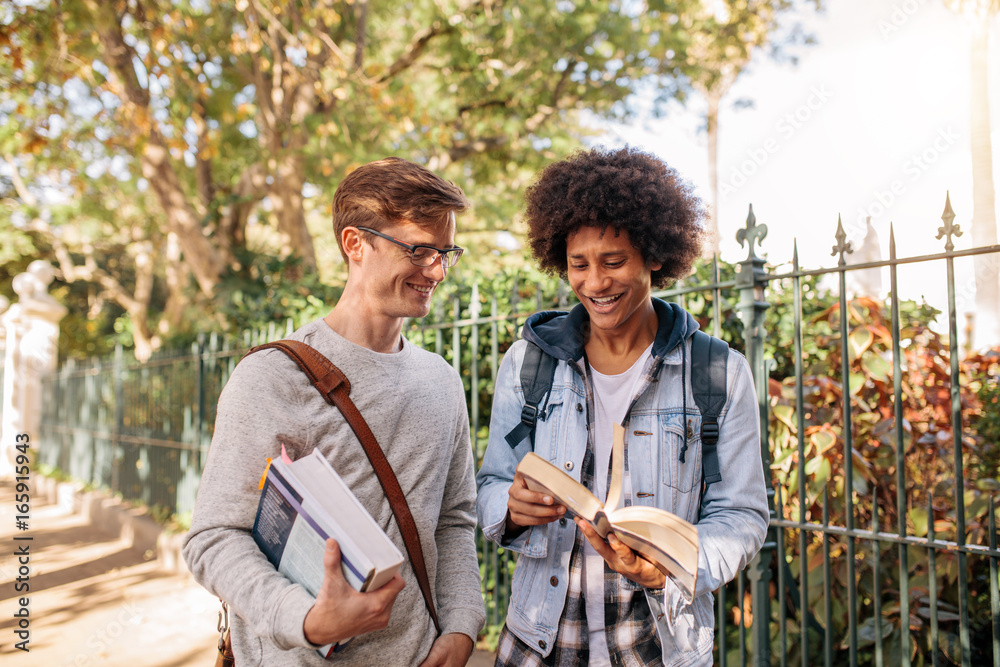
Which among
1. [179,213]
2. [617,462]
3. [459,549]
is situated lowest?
[459,549]

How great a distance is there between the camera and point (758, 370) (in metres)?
2.78

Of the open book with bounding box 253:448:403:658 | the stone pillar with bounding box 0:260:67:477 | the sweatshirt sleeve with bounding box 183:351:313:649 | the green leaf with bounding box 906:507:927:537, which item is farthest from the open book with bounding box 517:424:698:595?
the stone pillar with bounding box 0:260:67:477

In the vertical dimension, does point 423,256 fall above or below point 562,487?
above

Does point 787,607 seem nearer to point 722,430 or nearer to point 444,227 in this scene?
point 722,430

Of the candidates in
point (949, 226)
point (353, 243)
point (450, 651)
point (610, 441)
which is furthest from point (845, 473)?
point (353, 243)

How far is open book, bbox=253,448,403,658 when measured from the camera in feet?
4.02

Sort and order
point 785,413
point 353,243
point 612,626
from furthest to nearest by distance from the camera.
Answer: point 785,413, point 353,243, point 612,626

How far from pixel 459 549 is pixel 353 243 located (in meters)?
0.90

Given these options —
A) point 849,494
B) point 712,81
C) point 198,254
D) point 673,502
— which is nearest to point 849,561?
point 849,494

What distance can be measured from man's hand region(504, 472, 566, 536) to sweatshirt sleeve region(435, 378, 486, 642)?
1.20 ft

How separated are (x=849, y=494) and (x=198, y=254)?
8.52 meters

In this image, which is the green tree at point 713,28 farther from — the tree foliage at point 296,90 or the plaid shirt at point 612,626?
the plaid shirt at point 612,626

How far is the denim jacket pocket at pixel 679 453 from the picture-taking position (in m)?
1.66

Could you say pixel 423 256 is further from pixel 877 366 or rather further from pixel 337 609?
pixel 877 366
